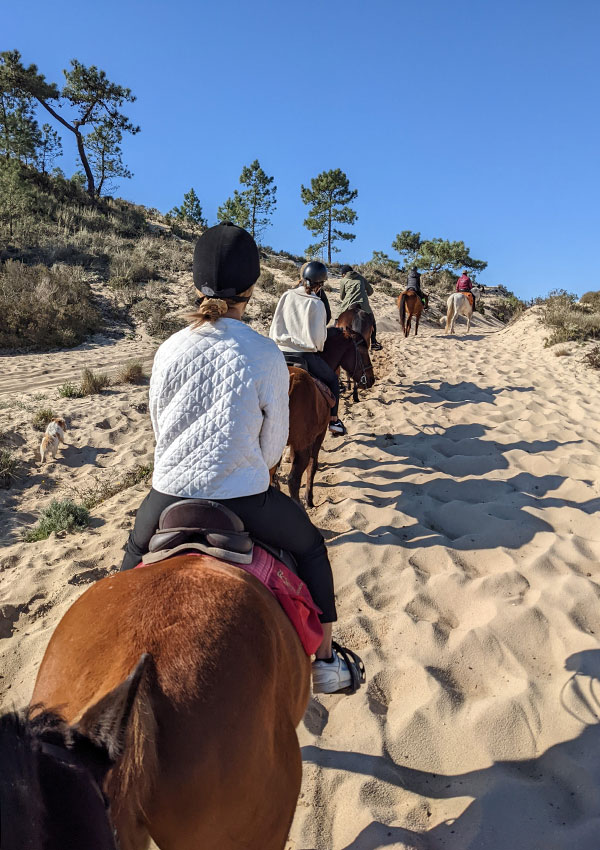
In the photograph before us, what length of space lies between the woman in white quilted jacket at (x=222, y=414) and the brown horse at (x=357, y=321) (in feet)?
22.7

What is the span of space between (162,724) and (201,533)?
0.71 meters

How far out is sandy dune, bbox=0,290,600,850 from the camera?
2223 millimetres

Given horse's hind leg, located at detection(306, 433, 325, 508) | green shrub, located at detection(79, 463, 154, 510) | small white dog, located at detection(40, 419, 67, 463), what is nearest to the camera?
horse's hind leg, located at detection(306, 433, 325, 508)

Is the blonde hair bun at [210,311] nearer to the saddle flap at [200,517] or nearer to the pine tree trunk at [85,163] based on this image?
the saddle flap at [200,517]

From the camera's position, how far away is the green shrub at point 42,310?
459 inches

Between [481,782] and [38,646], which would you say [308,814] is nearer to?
[481,782]

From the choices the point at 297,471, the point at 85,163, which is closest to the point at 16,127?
the point at 85,163

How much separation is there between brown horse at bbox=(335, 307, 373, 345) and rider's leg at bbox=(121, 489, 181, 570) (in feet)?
24.0

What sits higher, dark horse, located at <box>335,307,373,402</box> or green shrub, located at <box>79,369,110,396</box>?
dark horse, located at <box>335,307,373,402</box>

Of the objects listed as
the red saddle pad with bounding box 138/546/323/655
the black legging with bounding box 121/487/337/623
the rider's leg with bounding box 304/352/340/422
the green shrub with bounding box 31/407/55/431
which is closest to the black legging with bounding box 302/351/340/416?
the rider's leg with bounding box 304/352/340/422

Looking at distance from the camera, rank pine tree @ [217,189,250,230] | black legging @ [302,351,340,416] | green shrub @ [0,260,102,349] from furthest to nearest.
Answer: pine tree @ [217,189,250,230] < green shrub @ [0,260,102,349] < black legging @ [302,351,340,416]

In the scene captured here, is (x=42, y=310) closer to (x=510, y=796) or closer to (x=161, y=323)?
(x=161, y=323)

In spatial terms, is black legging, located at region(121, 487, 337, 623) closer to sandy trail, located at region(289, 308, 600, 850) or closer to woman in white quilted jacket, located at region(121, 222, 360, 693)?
woman in white quilted jacket, located at region(121, 222, 360, 693)

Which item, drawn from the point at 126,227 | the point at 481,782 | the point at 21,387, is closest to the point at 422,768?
the point at 481,782
